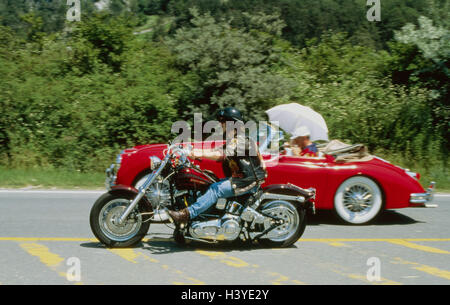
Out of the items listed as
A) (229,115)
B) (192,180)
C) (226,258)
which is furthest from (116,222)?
(229,115)

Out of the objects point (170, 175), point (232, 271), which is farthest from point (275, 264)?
point (170, 175)

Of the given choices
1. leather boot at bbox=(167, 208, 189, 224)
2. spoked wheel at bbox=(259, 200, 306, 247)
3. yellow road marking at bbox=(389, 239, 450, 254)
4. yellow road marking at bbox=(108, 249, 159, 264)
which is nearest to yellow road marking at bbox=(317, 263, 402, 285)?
spoked wheel at bbox=(259, 200, 306, 247)

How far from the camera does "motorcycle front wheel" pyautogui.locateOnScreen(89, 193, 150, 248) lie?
245 inches

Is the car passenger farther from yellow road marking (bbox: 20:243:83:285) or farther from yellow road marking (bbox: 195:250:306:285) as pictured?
yellow road marking (bbox: 20:243:83:285)

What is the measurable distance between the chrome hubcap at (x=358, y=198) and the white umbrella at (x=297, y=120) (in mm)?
1393

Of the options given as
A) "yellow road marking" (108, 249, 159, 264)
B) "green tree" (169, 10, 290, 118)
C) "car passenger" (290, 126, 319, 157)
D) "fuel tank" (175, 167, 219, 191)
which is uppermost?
"green tree" (169, 10, 290, 118)

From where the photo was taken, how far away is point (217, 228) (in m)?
6.21

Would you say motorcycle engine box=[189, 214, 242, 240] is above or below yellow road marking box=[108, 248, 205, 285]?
above

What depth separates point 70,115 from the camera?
1434 centimetres

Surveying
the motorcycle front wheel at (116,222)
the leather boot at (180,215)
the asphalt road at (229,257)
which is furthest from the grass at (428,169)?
the motorcycle front wheel at (116,222)

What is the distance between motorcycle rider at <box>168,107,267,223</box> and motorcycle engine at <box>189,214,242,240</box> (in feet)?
0.47

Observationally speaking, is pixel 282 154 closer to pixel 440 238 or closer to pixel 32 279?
pixel 440 238

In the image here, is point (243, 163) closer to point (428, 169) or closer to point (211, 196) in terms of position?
point (211, 196)

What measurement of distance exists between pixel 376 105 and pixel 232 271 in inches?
406
